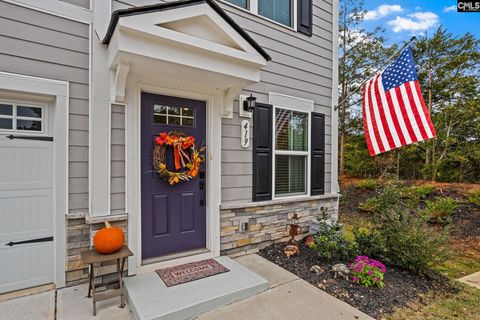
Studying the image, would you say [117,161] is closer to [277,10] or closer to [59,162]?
[59,162]

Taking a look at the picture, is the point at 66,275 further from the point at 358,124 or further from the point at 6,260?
the point at 358,124

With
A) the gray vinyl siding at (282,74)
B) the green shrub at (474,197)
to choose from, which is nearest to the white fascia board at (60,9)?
the gray vinyl siding at (282,74)

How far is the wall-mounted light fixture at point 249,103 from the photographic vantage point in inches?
141

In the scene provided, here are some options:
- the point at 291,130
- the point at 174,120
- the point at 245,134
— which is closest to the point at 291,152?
the point at 291,130

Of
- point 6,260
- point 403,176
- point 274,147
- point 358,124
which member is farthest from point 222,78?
point 403,176

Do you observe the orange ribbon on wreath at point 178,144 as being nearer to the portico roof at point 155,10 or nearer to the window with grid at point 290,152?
the portico roof at point 155,10

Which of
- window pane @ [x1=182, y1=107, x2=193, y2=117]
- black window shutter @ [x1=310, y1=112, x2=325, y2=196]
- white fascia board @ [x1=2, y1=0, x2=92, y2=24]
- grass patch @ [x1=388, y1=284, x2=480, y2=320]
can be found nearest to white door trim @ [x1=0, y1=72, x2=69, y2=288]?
white fascia board @ [x1=2, y1=0, x2=92, y2=24]

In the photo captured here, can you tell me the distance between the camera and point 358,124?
947 cm

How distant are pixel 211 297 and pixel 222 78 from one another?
2299mm

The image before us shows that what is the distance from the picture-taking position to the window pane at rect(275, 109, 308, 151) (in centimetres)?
408

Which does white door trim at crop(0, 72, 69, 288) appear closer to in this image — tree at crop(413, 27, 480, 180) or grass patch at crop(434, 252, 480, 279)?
grass patch at crop(434, 252, 480, 279)

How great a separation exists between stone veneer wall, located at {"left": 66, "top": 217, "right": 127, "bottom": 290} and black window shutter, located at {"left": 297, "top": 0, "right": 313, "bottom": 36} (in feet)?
13.5

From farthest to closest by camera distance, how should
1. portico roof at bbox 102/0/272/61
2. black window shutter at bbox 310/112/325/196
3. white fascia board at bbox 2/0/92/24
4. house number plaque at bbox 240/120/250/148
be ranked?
black window shutter at bbox 310/112/325/196 < house number plaque at bbox 240/120/250/148 < white fascia board at bbox 2/0/92/24 < portico roof at bbox 102/0/272/61

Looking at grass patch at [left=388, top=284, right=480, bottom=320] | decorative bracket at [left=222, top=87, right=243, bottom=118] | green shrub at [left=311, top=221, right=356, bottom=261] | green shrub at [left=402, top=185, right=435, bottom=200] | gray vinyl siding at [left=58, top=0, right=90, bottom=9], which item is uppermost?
gray vinyl siding at [left=58, top=0, right=90, bottom=9]
